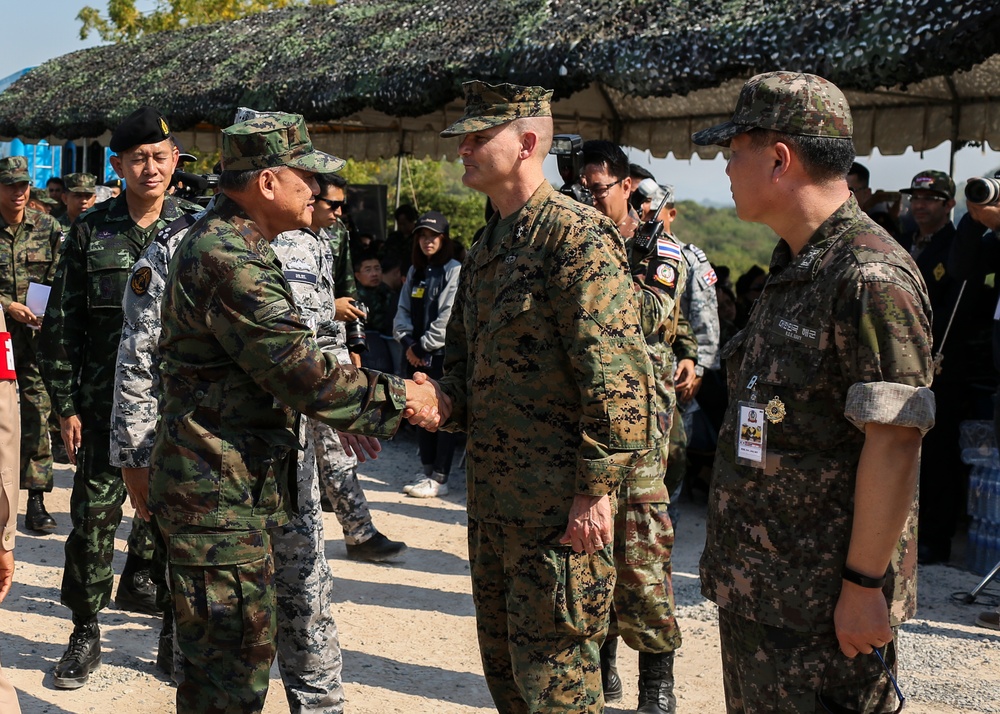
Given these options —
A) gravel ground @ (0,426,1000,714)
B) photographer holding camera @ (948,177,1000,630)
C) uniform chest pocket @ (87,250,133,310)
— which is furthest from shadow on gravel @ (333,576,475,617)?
photographer holding camera @ (948,177,1000,630)

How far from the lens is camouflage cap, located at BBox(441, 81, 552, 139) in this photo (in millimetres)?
3001

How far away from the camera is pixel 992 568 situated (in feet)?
19.9

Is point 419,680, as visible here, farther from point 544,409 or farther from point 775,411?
point 775,411

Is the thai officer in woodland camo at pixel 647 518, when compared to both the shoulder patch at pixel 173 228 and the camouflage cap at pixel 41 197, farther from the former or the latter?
the camouflage cap at pixel 41 197

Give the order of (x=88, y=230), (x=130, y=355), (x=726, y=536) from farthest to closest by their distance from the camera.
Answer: (x=88, y=230)
(x=130, y=355)
(x=726, y=536)

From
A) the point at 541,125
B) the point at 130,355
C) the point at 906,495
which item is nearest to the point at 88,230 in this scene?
the point at 130,355

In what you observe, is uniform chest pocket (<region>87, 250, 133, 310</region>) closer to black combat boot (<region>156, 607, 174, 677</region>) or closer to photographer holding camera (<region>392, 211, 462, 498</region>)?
black combat boot (<region>156, 607, 174, 677</region>)

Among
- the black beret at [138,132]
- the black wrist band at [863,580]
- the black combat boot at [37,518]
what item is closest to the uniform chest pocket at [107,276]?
the black beret at [138,132]

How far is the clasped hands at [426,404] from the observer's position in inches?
122

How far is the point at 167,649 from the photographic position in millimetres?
4480

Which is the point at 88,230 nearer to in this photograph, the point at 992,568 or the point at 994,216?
the point at 994,216

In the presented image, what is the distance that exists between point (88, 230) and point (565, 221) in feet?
8.32

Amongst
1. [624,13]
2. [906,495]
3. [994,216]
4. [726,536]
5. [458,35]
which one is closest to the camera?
[906,495]

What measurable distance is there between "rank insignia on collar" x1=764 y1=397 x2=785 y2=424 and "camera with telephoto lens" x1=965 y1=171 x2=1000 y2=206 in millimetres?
2565
